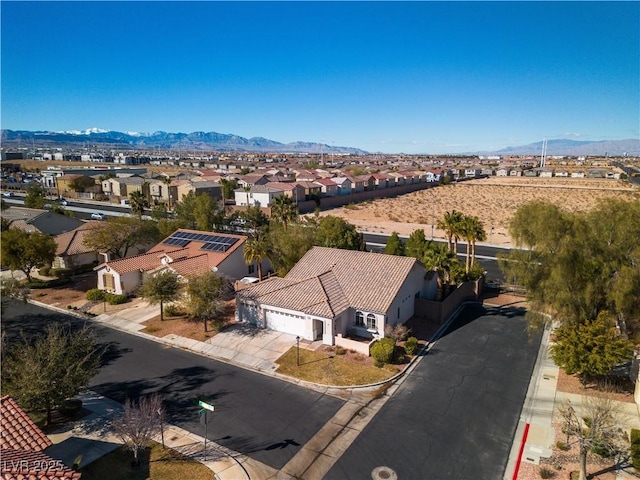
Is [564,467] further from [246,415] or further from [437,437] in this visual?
[246,415]

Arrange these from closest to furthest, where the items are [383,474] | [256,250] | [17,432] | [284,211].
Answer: [17,432], [383,474], [256,250], [284,211]

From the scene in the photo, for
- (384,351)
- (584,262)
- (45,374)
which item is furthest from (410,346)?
(45,374)

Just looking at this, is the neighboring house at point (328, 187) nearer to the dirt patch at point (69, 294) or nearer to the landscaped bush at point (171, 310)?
the dirt patch at point (69, 294)

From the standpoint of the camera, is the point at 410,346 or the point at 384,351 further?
the point at 410,346

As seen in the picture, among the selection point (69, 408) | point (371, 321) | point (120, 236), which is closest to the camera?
point (69, 408)

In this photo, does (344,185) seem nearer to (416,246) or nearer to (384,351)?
(416,246)

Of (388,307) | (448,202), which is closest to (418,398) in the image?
(388,307)

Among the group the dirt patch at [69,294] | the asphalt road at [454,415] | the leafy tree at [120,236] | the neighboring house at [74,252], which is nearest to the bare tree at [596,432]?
the asphalt road at [454,415]
